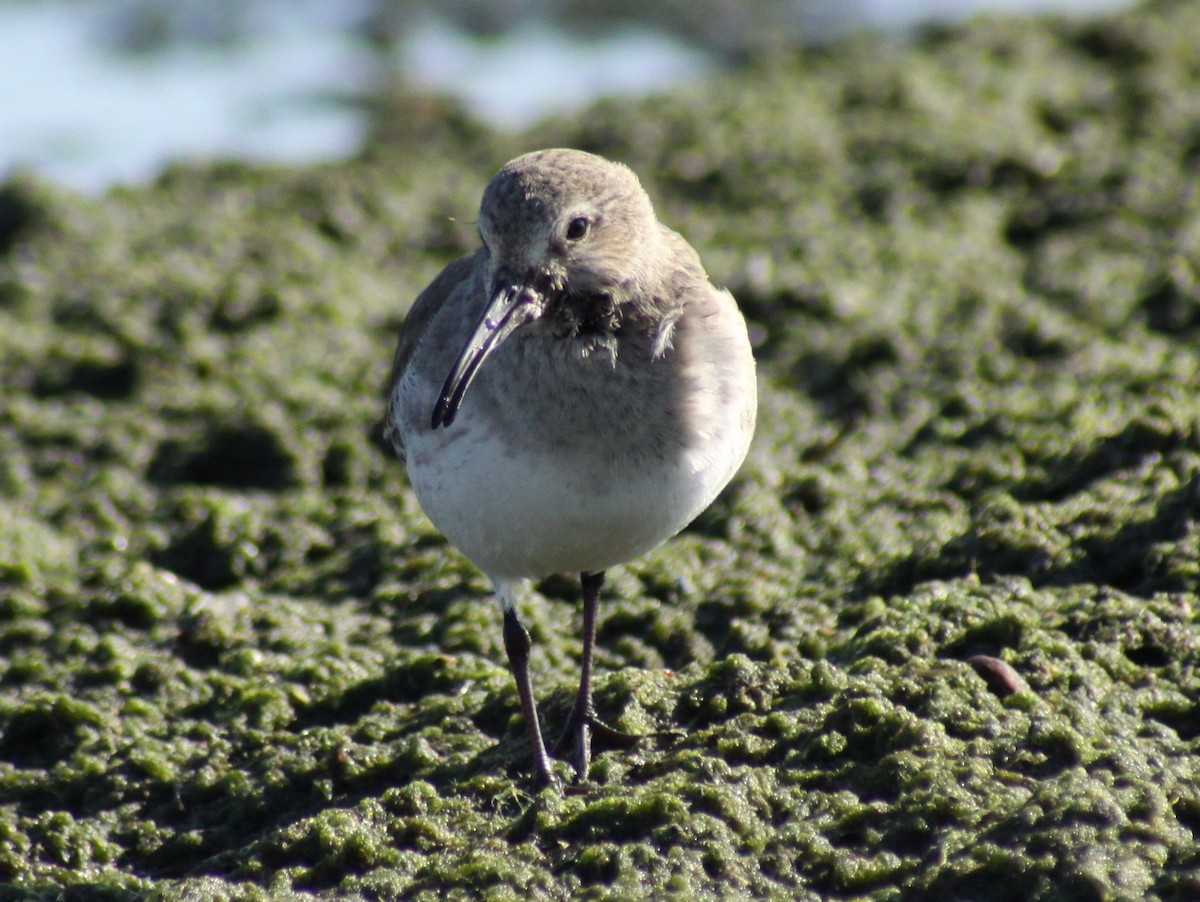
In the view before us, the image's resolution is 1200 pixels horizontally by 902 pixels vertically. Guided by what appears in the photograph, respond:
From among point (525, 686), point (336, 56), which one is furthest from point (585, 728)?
point (336, 56)

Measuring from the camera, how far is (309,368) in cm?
647

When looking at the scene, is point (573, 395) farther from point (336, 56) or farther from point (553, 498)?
point (336, 56)

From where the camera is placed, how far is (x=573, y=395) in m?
3.87

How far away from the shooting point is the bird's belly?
151 inches

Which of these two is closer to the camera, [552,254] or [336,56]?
[552,254]

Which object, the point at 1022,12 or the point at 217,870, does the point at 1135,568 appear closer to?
the point at 217,870

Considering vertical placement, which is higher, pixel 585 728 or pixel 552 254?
pixel 552 254

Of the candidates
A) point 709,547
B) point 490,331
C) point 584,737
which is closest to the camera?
point 490,331

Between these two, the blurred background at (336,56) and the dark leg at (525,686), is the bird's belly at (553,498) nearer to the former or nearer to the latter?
the dark leg at (525,686)

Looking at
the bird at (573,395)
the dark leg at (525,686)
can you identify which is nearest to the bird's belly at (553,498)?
the bird at (573,395)

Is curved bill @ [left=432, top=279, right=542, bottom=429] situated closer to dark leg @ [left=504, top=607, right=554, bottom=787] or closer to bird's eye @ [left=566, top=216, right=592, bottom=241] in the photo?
bird's eye @ [left=566, top=216, right=592, bottom=241]

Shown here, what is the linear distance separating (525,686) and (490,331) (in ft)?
3.41

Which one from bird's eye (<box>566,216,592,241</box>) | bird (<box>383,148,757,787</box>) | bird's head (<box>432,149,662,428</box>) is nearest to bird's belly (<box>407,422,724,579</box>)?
bird (<box>383,148,757,787</box>)

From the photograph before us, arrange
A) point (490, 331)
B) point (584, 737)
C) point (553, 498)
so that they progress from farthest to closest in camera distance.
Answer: point (584, 737) → point (553, 498) → point (490, 331)
